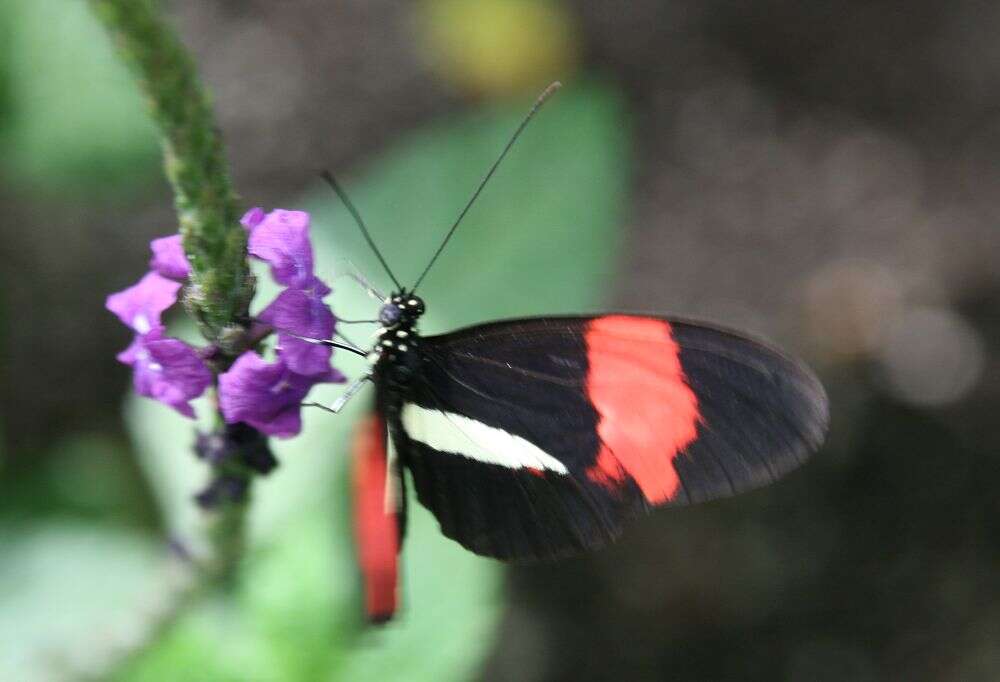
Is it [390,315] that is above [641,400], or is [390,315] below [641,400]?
above

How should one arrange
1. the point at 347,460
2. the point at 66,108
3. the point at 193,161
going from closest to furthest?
the point at 193,161 → the point at 347,460 → the point at 66,108

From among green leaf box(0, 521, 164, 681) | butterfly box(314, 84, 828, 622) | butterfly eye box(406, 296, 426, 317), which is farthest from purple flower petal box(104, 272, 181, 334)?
green leaf box(0, 521, 164, 681)

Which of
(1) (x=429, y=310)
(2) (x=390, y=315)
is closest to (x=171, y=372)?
(2) (x=390, y=315)

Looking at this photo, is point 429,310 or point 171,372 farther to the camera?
point 429,310

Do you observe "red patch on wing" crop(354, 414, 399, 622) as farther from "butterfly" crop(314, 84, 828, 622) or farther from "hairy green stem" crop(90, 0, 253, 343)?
"hairy green stem" crop(90, 0, 253, 343)

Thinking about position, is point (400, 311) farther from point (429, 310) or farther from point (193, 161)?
point (429, 310)

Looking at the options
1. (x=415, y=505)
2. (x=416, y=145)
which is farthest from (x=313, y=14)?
(x=415, y=505)

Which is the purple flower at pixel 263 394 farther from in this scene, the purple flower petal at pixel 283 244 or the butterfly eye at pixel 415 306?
the butterfly eye at pixel 415 306

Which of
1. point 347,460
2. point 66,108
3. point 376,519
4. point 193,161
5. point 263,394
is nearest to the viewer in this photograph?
point 193,161
